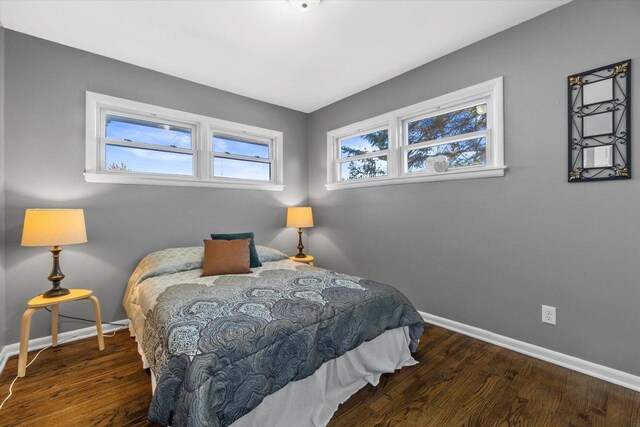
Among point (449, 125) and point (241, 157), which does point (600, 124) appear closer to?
point (449, 125)

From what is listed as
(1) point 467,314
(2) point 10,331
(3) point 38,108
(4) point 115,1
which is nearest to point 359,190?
(1) point 467,314

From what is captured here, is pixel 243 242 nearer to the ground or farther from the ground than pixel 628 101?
nearer to the ground

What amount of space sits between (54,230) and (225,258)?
1.24 meters

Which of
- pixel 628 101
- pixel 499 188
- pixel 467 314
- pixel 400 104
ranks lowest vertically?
pixel 467 314

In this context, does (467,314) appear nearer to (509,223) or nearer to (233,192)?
(509,223)

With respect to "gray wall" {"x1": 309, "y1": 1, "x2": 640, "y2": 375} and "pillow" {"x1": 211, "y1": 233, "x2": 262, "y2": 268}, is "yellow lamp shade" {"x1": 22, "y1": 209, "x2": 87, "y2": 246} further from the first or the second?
"gray wall" {"x1": 309, "y1": 1, "x2": 640, "y2": 375}

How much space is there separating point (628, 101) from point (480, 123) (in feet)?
3.09

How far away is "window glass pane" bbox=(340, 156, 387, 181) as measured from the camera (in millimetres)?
3404

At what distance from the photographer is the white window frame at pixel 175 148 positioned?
2615 millimetres

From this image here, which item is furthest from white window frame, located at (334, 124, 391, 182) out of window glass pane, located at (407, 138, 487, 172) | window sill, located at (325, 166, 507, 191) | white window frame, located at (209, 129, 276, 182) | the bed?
the bed

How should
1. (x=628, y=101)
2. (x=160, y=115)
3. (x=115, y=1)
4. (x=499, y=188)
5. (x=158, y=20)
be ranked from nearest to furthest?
(x=628, y=101), (x=115, y=1), (x=158, y=20), (x=499, y=188), (x=160, y=115)

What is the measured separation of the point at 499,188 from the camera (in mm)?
2365

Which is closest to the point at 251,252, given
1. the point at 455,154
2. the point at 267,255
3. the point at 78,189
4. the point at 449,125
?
the point at 267,255

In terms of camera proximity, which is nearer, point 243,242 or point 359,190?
point 243,242
